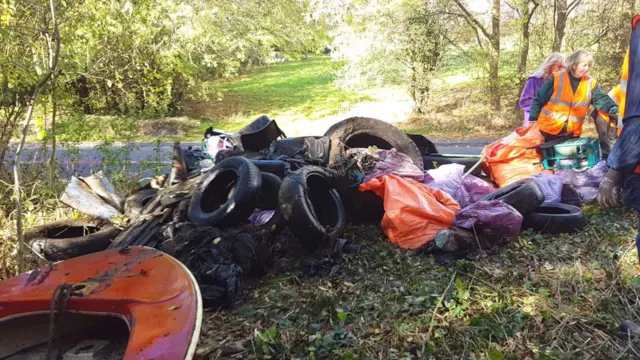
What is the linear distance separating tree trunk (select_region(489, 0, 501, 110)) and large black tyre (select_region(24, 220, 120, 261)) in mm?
10715

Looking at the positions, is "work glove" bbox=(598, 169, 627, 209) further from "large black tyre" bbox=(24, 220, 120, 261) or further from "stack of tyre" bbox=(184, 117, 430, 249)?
"large black tyre" bbox=(24, 220, 120, 261)

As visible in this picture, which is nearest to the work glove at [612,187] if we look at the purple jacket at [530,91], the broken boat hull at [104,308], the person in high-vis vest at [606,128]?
the broken boat hull at [104,308]

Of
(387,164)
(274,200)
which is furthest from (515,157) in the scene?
(274,200)

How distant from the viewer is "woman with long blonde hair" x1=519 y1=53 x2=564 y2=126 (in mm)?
6020

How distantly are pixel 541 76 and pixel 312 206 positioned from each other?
12.8 feet

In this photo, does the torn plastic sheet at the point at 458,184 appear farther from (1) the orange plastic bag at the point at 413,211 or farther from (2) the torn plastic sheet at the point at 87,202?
(2) the torn plastic sheet at the point at 87,202

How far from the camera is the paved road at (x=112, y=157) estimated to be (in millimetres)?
6449

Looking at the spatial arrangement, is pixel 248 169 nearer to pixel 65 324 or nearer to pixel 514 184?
pixel 65 324

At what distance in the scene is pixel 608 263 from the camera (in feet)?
11.5

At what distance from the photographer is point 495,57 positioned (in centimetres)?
1236

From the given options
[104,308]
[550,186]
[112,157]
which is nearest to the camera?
[104,308]

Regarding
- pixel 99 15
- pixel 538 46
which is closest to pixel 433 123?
pixel 538 46

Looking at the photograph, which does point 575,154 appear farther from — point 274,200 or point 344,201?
point 274,200

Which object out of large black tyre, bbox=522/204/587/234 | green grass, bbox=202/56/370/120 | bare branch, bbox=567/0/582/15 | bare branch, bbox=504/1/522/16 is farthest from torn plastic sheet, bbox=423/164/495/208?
green grass, bbox=202/56/370/120
